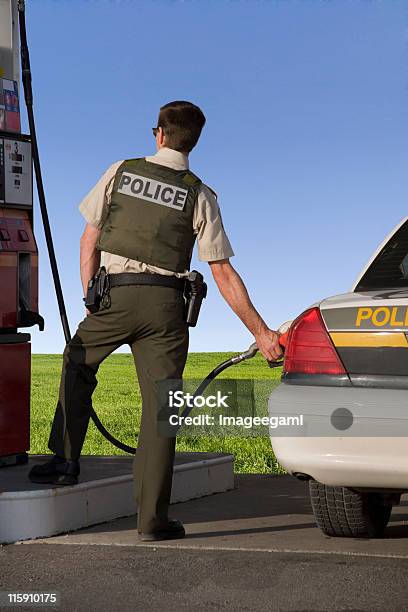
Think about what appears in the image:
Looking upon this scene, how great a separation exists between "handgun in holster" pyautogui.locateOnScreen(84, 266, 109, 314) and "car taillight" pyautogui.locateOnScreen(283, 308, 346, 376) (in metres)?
1.06

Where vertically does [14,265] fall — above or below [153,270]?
above

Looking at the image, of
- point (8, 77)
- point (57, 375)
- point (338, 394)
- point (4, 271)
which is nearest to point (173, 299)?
point (338, 394)

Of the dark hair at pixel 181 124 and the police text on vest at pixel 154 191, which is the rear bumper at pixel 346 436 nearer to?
the police text on vest at pixel 154 191

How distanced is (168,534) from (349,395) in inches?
60.9

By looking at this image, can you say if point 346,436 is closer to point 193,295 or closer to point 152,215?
point 193,295

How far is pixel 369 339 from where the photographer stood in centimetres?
462

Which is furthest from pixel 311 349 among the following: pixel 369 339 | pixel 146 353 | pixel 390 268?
pixel 146 353

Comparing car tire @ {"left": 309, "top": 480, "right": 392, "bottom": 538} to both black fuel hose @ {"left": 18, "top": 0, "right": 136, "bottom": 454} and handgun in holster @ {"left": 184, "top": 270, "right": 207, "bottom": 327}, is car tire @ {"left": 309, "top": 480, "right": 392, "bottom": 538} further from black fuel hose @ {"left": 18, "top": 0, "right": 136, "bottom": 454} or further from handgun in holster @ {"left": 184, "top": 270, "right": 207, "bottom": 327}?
black fuel hose @ {"left": 18, "top": 0, "right": 136, "bottom": 454}

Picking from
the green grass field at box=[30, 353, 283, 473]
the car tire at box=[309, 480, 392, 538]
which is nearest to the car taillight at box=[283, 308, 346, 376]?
the car tire at box=[309, 480, 392, 538]

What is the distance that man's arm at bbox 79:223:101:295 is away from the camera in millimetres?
5492

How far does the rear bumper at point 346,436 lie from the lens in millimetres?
4410

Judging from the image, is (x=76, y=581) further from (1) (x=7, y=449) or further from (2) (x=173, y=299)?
(1) (x=7, y=449)

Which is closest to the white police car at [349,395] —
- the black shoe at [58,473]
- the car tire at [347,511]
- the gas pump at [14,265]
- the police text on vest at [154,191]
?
the car tire at [347,511]

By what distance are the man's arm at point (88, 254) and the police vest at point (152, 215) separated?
0.33ft
